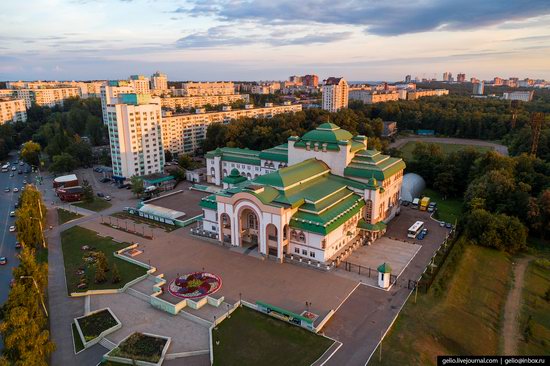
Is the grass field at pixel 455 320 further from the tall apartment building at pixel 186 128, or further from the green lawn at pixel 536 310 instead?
the tall apartment building at pixel 186 128

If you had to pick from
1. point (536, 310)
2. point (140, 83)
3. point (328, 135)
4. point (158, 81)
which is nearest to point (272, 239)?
point (328, 135)

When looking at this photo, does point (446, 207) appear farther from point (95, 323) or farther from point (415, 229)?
point (95, 323)

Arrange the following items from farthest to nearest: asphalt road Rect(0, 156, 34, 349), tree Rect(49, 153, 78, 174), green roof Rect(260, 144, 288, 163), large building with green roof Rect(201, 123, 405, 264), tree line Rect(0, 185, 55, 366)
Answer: tree Rect(49, 153, 78, 174)
green roof Rect(260, 144, 288, 163)
large building with green roof Rect(201, 123, 405, 264)
asphalt road Rect(0, 156, 34, 349)
tree line Rect(0, 185, 55, 366)

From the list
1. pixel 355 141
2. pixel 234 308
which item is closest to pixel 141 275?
pixel 234 308

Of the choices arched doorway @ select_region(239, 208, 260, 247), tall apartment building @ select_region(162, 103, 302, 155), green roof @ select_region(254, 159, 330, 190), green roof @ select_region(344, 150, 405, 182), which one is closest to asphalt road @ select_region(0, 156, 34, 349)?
arched doorway @ select_region(239, 208, 260, 247)

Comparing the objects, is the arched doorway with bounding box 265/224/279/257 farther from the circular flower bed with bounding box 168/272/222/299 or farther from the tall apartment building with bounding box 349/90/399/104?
the tall apartment building with bounding box 349/90/399/104

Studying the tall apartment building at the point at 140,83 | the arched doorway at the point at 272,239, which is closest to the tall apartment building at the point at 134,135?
the arched doorway at the point at 272,239
